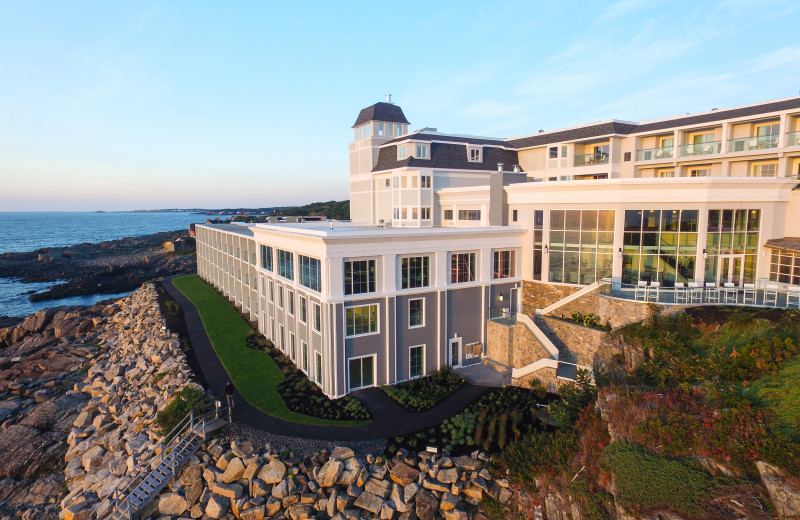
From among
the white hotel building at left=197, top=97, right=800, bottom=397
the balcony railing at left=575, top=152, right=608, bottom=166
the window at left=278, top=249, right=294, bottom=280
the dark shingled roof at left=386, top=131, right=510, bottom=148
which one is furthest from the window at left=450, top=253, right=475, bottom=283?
the balcony railing at left=575, top=152, right=608, bottom=166

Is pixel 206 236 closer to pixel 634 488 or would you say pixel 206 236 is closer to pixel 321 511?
pixel 321 511

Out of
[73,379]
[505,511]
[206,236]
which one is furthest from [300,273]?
[206,236]

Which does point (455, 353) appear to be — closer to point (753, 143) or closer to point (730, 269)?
point (730, 269)

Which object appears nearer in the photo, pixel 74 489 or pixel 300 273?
pixel 74 489

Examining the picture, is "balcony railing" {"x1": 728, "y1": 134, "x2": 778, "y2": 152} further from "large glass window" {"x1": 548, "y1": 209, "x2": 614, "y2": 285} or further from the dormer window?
the dormer window

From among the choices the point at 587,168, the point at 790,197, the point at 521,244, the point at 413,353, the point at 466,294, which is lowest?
the point at 413,353

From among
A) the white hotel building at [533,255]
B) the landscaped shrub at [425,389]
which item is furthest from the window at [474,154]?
the landscaped shrub at [425,389]

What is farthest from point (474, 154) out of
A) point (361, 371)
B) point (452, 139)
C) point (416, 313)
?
point (361, 371)
